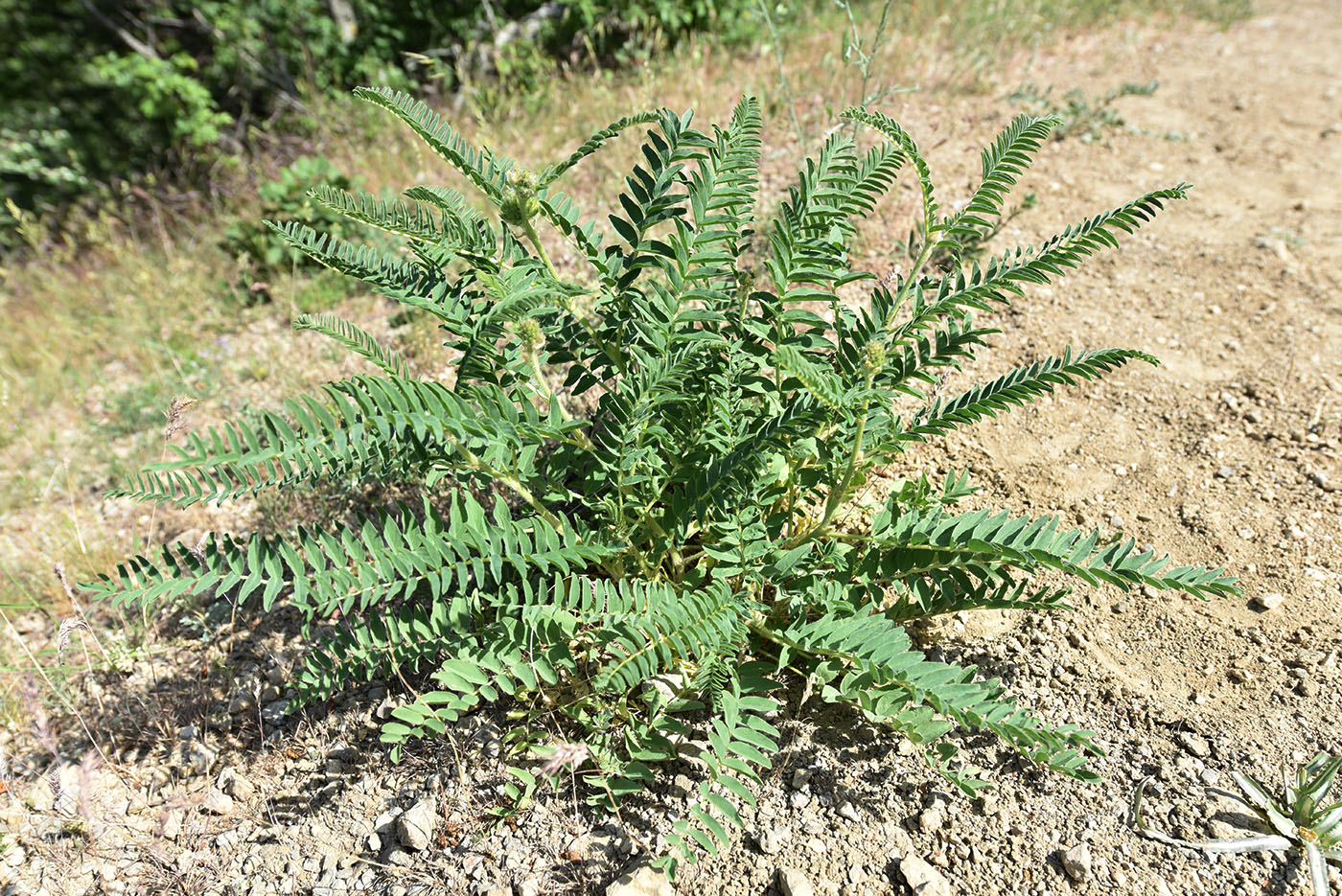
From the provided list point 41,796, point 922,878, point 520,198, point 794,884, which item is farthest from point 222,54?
point 922,878

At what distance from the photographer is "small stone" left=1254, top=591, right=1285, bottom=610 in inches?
93.4

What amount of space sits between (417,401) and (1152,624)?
204cm

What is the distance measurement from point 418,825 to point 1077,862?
1.52 metres

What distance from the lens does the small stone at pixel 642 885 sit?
6.22 ft

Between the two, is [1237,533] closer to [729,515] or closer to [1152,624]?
[1152,624]

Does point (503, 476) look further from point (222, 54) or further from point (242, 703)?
point (222, 54)

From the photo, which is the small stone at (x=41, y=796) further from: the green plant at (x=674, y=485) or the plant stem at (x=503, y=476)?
the plant stem at (x=503, y=476)

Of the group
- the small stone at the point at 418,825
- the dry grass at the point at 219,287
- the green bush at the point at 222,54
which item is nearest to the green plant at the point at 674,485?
the small stone at the point at 418,825

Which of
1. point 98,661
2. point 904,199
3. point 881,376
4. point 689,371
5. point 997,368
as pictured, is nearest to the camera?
point 689,371

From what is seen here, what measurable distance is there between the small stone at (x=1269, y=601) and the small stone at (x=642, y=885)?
179 centimetres

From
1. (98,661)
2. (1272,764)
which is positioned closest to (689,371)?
(1272,764)

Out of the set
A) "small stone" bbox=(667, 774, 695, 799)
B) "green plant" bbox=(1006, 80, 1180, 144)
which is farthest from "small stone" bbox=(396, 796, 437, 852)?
"green plant" bbox=(1006, 80, 1180, 144)

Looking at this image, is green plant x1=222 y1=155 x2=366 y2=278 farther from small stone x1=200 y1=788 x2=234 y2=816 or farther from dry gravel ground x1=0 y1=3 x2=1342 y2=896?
small stone x1=200 y1=788 x2=234 y2=816

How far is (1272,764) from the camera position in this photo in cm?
201
